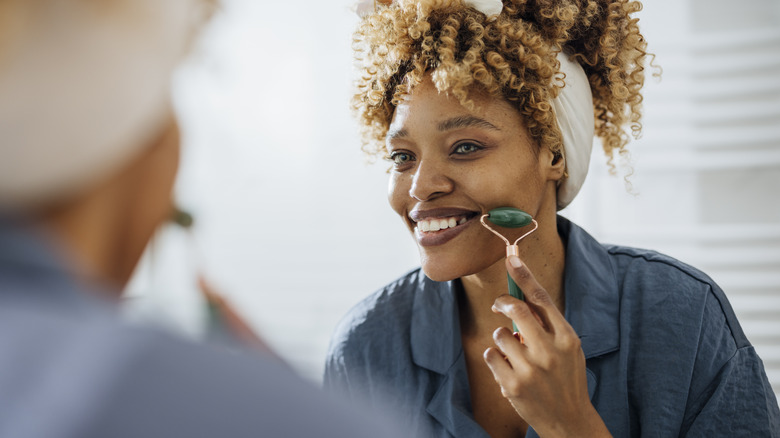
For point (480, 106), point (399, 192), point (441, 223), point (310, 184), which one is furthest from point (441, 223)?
point (310, 184)

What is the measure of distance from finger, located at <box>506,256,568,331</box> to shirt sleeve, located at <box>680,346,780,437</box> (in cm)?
31

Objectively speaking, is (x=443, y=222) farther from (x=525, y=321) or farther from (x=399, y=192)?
(x=525, y=321)

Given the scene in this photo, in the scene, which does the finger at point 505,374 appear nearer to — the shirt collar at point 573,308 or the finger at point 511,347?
the finger at point 511,347

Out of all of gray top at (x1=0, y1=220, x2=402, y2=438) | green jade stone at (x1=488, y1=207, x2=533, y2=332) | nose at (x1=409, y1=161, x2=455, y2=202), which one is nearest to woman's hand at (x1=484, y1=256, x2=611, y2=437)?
green jade stone at (x1=488, y1=207, x2=533, y2=332)

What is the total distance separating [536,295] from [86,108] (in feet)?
2.65

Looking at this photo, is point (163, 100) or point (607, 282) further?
point (607, 282)

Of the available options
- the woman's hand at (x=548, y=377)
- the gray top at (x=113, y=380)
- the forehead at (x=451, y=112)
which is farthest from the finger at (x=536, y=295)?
the gray top at (x=113, y=380)

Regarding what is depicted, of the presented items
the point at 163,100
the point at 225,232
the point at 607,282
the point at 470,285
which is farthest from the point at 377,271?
the point at 163,100

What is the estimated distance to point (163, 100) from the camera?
1.00 ft

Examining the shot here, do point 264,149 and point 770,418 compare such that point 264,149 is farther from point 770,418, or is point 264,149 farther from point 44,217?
point 44,217

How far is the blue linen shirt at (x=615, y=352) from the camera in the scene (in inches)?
42.3

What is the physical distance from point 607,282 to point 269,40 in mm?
1263

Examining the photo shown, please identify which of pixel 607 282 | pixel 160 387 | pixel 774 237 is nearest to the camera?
pixel 160 387

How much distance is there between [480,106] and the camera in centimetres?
112
